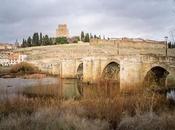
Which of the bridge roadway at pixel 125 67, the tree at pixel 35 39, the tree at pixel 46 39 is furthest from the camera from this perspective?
the tree at pixel 35 39

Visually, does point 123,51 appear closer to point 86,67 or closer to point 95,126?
point 86,67

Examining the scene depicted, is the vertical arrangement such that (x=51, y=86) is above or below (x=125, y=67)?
below

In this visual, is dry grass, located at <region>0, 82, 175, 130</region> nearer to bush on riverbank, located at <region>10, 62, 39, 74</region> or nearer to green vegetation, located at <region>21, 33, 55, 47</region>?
bush on riverbank, located at <region>10, 62, 39, 74</region>

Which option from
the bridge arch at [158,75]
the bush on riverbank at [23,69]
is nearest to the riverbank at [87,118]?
the bridge arch at [158,75]

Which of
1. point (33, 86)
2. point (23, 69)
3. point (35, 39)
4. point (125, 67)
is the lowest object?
point (33, 86)

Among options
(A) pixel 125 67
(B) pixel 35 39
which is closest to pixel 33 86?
(A) pixel 125 67

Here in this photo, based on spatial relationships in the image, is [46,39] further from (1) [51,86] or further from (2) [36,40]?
(1) [51,86]

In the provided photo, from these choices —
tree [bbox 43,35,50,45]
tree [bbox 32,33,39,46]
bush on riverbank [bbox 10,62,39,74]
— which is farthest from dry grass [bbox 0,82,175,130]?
tree [bbox 32,33,39,46]

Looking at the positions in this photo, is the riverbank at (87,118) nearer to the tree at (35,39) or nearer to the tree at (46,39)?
the tree at (46,39)

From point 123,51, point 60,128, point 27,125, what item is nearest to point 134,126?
point 60,128

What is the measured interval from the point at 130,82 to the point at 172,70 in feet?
10.9

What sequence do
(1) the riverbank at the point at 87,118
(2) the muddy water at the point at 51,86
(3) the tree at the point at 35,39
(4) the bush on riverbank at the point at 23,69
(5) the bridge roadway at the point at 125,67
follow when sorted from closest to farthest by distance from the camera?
(1) the riverbank at the point at 87,118 → (2) the muddy water at the point at 51,86 → (5) the bridge roadway at the point at 125,67 → (4) the bush on riverbank at the point at 23,69 → (3) the tree at the point at 35,39

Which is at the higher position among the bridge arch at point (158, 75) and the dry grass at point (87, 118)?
the bridge arch at point (158, 75)

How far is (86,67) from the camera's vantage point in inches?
1578
